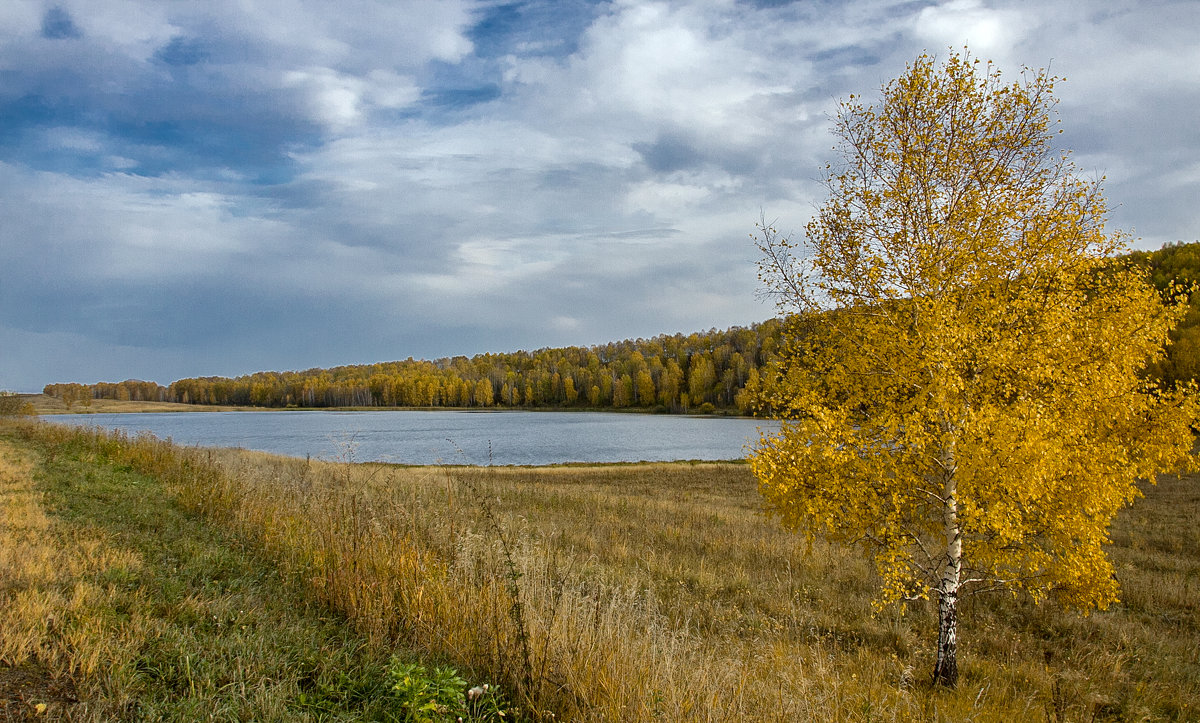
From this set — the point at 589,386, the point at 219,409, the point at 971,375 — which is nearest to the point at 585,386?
the point at 589,386

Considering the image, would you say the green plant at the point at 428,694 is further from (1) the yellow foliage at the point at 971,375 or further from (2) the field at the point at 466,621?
(1) the yellow foliage at the point at 971,375

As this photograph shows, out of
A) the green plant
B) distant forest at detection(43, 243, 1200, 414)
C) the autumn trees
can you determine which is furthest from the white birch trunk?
distant forest at detection(43, 243, 1200, 414)

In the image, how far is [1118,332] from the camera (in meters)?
7.14

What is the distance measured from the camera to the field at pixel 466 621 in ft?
13.5

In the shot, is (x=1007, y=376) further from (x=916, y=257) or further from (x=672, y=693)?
(x=672, y=693)

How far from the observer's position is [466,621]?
5.11m

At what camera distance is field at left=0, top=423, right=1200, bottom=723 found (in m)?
4.12

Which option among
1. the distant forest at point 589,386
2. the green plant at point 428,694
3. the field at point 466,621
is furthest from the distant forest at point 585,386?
the green plant at point 428,694

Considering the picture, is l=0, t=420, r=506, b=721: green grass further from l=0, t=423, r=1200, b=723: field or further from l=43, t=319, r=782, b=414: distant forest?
l=43, t=319, r=782, b=414: distant forest

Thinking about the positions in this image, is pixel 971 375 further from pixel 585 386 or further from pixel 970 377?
pixel 585 386

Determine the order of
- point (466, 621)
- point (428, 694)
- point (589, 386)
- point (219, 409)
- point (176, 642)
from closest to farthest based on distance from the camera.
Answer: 1. point (428, 694)
2. point (176, 642)
3. point (466, 621)
4. point (589, 386)
5. point (219, 409)

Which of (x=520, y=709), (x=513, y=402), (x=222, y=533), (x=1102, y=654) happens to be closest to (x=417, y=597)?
(x=520, y=709)

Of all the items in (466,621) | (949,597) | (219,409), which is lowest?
(219,409)

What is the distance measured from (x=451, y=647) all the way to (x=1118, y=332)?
814cm
